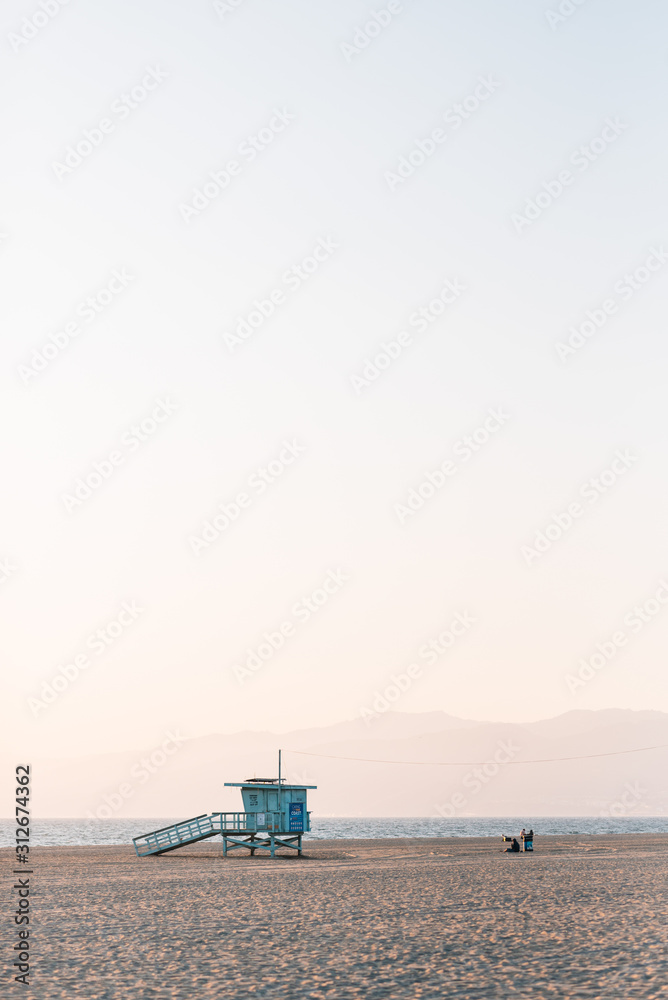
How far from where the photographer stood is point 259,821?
48312 mm

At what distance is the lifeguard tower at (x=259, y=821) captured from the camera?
48.1 m

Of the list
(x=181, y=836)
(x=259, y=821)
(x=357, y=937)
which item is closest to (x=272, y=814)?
(x=259, y=821)

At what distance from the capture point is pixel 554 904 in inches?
834

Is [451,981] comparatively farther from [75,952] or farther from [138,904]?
[138,904]

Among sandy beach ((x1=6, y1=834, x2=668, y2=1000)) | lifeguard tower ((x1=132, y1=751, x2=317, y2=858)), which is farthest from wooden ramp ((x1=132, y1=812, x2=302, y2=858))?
sandy beach ((x1=6, y1=834, x2=668, y2=1000))

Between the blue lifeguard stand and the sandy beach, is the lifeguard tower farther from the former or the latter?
the sandy beach

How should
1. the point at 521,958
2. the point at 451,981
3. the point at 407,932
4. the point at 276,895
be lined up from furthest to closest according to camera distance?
the point at 276,895 → the point at 407,932 → the point at 521,958 → the point at 451,981

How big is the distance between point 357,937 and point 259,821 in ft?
110

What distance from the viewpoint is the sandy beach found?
11938mm

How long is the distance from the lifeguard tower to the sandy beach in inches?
675

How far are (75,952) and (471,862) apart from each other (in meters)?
28.1

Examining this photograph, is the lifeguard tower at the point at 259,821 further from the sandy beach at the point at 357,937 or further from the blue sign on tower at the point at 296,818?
the sandy beach at the point at 357,937

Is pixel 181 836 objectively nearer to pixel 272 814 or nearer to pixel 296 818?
pixel 272 814

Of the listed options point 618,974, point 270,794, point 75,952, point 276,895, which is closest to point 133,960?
point 75,952
